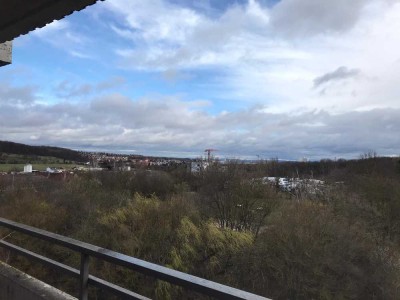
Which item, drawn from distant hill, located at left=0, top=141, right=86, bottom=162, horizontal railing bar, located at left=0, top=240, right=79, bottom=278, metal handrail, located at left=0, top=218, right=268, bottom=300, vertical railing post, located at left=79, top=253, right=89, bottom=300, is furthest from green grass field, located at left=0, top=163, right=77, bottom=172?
vertical railing post, located at left=79, top=253, right=89, bottom=300

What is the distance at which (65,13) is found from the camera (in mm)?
3564

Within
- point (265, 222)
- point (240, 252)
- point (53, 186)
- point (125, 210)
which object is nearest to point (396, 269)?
point (240, 252)

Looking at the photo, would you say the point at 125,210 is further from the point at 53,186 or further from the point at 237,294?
the point at 237,294

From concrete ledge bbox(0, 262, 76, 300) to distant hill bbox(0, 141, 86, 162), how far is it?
7512 centimetres

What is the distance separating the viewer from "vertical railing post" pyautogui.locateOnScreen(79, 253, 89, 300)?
3842mm

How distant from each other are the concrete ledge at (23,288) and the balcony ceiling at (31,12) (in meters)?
A: 2.42

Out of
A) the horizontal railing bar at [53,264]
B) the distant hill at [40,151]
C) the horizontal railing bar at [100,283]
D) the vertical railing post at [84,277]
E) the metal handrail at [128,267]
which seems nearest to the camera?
the metal handrail at [128,267]

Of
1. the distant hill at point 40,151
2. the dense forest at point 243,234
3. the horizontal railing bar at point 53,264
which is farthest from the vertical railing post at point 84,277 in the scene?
the distant hill at point 40,151

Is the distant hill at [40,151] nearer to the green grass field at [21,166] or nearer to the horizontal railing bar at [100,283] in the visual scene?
the green grass field at [21,166]

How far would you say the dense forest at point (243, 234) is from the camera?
65.5 feet

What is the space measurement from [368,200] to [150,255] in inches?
705

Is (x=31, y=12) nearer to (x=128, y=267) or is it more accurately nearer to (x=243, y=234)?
(x=128, y=267)

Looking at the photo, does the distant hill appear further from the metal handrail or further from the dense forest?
the metal handrail

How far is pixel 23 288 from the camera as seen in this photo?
4.68m
